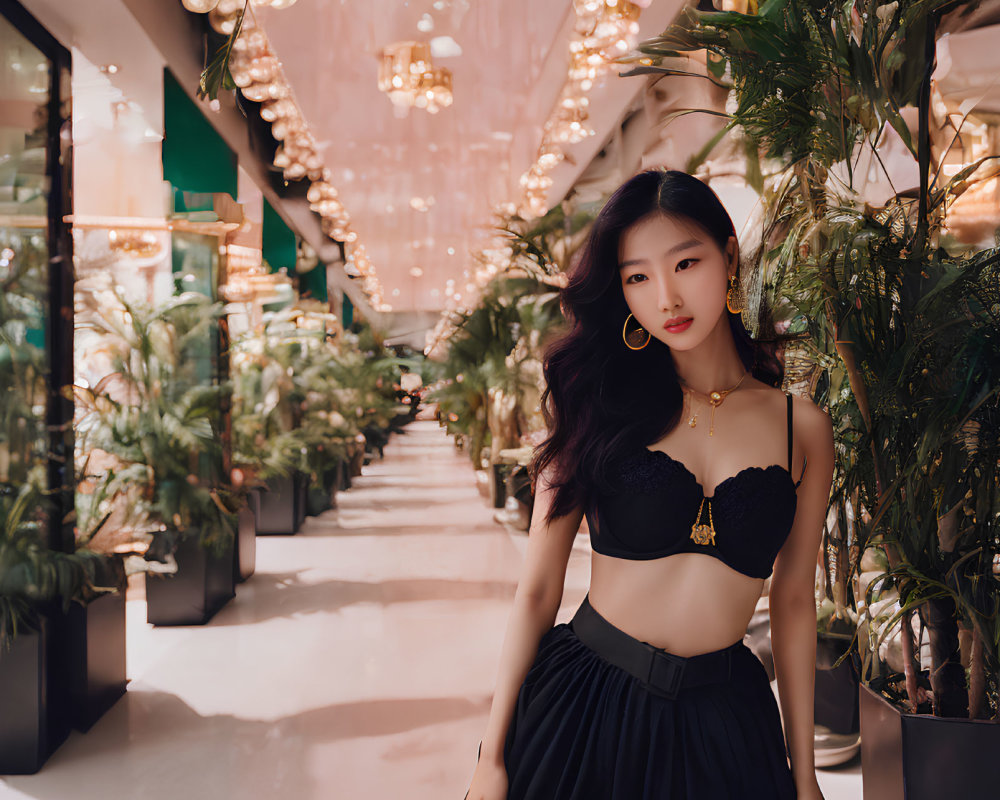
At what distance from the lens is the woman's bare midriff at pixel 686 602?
122 centimetres

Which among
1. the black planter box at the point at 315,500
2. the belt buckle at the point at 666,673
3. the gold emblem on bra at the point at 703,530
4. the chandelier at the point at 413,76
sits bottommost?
the black planter box at the point at 315,500

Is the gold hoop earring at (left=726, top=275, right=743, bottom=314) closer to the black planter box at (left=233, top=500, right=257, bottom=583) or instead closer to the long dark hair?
the long dark hair

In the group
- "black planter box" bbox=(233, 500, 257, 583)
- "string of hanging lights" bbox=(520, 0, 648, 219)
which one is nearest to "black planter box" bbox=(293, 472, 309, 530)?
"black planter box" bbox=(233, 500, 257, 583)

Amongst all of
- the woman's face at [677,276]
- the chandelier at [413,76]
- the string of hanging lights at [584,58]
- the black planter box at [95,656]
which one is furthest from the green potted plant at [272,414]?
the woman's face at [677,276]

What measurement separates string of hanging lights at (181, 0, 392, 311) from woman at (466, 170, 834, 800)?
1789 mm

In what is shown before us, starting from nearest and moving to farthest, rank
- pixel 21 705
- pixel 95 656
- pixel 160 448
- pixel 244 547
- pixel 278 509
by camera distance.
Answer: pixel 21 705 < pixel 95 656 < pixel 160 448 < pixel 244 547 < pixel 278 509

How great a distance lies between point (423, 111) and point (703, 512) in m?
5.90

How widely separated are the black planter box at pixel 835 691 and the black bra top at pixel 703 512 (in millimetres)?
1828

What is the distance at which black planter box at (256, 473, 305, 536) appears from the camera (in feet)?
23.5

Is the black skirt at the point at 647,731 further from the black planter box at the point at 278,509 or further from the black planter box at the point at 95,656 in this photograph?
the black planter box at the point at 278,509

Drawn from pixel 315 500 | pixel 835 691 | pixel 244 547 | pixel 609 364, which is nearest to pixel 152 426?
pixel 244 547

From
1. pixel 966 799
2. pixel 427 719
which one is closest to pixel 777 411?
pixel 966 799

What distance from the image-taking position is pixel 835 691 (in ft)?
9.39

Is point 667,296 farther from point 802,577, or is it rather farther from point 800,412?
point 802,577
